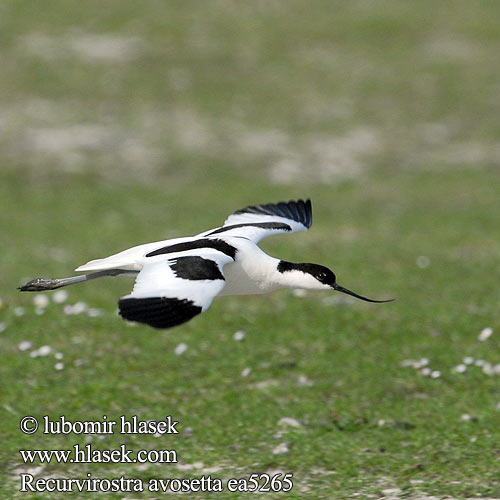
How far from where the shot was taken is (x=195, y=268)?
7.28 m

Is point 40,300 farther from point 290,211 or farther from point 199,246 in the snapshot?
point 199,246

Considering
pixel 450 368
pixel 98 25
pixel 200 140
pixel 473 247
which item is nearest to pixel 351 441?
pixel 450 368

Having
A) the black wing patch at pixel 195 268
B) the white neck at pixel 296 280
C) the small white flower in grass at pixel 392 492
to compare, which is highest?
the white neck at pixel 296 280

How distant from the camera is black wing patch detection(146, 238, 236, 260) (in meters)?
8.12

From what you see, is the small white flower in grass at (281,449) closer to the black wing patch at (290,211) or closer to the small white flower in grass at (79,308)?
the black wing patch at (290,211)

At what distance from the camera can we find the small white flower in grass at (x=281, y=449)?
27.5ft

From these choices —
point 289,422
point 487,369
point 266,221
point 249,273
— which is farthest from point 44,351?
point 487,369

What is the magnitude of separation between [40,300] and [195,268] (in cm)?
565

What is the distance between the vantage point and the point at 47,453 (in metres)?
8.45

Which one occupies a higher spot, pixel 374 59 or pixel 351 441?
pixel 374 59

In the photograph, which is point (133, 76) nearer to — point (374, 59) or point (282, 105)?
point (282, 105)

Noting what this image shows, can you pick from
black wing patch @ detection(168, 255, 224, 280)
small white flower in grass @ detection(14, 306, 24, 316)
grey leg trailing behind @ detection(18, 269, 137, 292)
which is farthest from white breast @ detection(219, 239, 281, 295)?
small white flower in grass @ detection(14, 306, 24, 316)

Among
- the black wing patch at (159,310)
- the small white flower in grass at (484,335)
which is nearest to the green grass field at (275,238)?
the small white flower in grass at (484,335)

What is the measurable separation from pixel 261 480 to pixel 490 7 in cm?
2667
